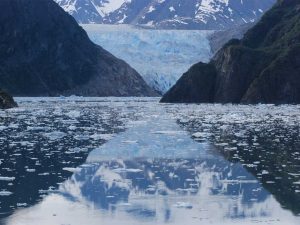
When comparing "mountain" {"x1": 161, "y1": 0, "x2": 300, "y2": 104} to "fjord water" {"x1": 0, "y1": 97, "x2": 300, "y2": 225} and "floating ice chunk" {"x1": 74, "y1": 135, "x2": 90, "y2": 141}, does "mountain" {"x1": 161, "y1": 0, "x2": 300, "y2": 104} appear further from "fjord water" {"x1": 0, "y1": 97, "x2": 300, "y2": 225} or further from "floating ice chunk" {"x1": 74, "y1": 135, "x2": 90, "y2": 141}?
"fjord water" {"x1": 0, "y1": 97, "x2": 300, "y2": 225}

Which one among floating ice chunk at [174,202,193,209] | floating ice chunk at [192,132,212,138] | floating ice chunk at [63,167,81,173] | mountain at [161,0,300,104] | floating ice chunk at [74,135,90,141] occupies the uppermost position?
mountain at [161,0,300,104]

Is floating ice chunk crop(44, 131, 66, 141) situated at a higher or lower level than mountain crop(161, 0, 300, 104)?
lower

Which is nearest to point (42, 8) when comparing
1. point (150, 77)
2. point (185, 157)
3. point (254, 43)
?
point (150, 77)

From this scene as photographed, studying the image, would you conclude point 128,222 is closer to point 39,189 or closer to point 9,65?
point 39,189

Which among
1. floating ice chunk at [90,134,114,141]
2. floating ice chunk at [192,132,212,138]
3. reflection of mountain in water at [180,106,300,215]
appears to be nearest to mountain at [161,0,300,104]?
reflection of mountain in water at [180,106,300,215]

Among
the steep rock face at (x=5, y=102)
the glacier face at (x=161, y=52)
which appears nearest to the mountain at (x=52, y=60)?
the glacier face at (x=161, y=52)

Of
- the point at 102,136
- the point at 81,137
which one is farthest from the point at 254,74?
the point at 81,137
